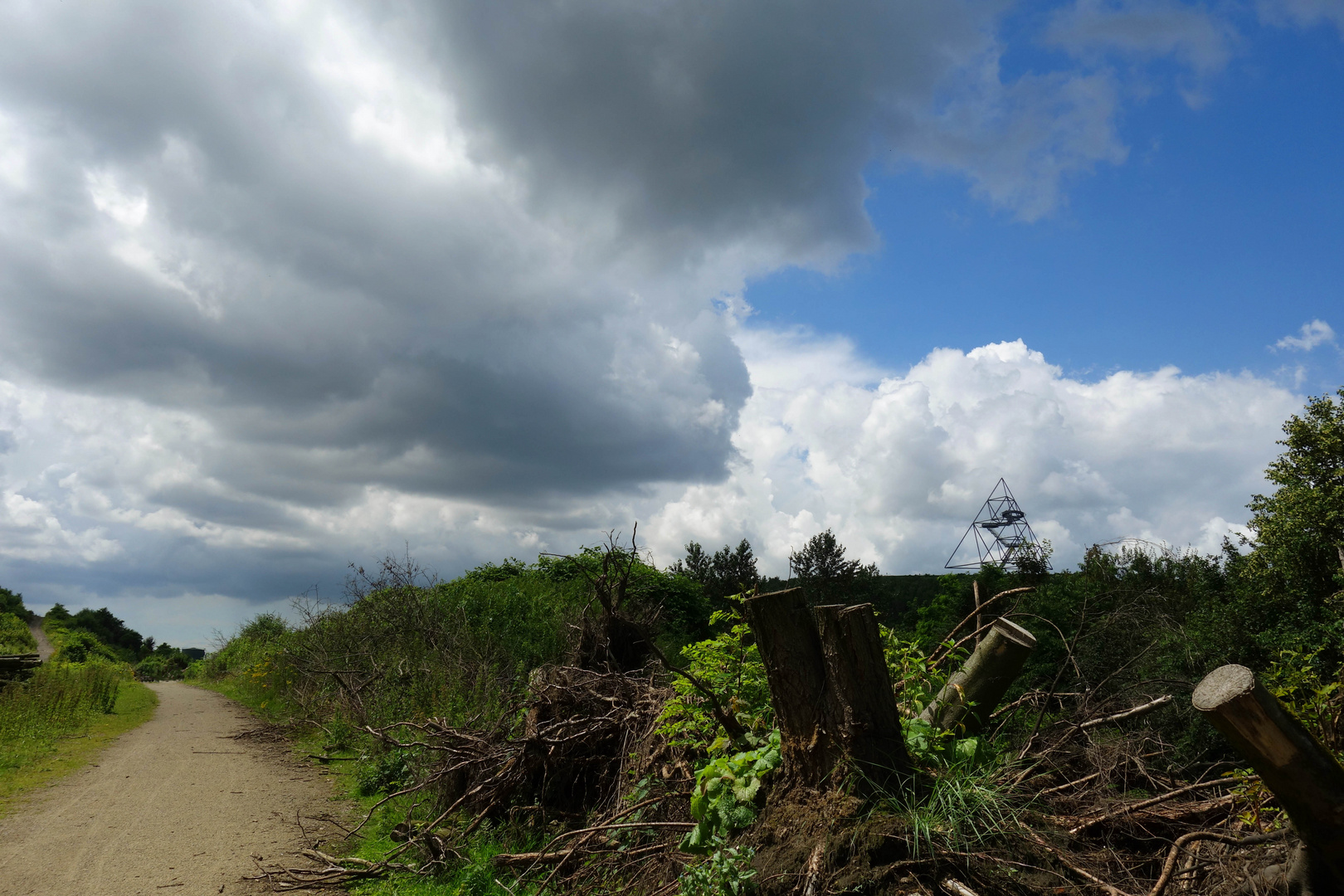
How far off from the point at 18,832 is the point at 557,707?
5637 millimetres

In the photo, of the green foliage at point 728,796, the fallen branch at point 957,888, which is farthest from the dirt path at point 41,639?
the fallen branch at point 957,888

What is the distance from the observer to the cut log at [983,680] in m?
4.50

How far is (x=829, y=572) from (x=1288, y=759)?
24.1 metres

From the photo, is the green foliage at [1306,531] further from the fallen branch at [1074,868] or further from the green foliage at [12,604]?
the green foliage at [12,604]

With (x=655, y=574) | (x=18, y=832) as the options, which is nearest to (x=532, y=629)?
(x=655, y=574)

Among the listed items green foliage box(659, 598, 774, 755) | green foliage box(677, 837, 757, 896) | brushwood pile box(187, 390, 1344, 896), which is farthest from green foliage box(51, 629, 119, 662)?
green foliage box(677, 837, 757, 896)

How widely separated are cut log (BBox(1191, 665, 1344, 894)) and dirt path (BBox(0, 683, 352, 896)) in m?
6.94

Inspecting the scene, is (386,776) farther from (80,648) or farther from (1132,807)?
(80,648)

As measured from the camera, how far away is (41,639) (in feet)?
155

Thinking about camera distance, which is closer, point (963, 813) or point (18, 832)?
point (963, 813)

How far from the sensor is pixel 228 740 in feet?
46.3

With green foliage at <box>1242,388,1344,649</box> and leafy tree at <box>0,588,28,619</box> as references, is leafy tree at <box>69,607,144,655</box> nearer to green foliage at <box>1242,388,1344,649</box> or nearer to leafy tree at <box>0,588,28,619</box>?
leafy tree at <box>0,588,28,619</box>

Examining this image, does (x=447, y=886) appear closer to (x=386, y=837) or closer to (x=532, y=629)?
(x=386, y=837)

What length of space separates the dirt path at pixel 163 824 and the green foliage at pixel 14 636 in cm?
2610
